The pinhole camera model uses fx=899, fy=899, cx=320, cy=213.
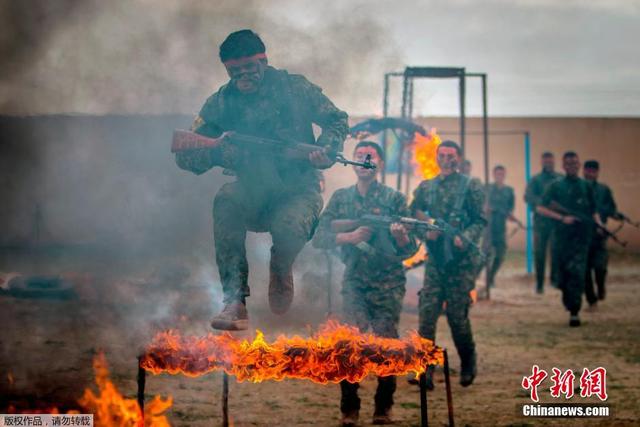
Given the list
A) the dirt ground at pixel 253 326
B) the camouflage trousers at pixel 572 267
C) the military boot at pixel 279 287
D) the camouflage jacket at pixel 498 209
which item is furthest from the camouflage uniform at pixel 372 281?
the camouflage jacket at pixel 498 209

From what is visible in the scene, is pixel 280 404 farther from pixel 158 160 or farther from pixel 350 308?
pixel 158 160

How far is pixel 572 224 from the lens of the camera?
11742 mm

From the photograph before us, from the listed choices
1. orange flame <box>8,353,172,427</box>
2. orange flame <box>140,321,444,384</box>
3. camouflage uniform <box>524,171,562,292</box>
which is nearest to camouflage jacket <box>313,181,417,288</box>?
orange flame <box>140,321,444,384</box>

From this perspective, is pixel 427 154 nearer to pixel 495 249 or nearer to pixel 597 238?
pixel 597 238

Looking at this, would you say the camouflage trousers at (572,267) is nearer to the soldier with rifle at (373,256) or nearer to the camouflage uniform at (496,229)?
the camouflage uniform at (496,229)

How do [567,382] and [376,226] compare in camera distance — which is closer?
[376,226]

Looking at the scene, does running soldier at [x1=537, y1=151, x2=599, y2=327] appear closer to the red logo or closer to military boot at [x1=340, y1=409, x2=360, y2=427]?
the red logo

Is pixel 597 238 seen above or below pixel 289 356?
above

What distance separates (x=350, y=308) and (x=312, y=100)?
Result: 7.78 feet

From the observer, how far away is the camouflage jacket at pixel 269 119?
205 inches

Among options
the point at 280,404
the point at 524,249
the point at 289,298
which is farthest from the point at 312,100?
the point at 524,249

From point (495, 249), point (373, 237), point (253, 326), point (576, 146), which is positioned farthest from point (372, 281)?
point (576, 146)

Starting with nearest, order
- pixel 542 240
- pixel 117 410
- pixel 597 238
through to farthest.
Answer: pixel 117 410 < pixel 597 238 < pixel 542 240

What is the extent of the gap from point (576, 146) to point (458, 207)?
55.3 feet
